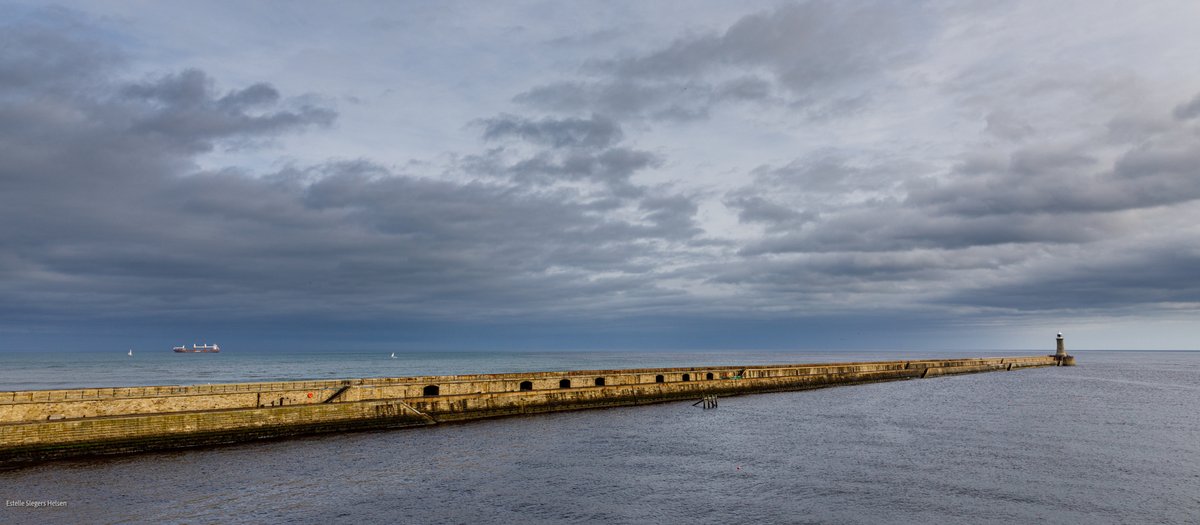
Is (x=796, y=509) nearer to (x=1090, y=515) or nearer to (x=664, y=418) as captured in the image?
(x=1090, y=515)

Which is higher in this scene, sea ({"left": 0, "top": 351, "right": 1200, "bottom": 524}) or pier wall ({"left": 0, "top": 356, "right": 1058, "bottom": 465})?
pier wall ({"left": 0, "top": 356, "right": 1058, "bottom": 465})

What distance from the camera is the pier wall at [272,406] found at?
37125mm

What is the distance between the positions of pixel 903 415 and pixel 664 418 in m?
21.9

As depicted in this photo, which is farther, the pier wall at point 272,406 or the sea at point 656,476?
the pier wall at point 272,406

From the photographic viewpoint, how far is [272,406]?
4791 cm

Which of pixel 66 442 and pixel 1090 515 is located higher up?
pixel 66 442

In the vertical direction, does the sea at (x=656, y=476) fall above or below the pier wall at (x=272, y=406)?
below

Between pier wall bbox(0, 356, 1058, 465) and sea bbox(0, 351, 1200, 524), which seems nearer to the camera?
sea bbox(0, 351, 1200, 524)

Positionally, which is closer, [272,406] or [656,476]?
[656,476]

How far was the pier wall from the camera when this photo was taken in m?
37.1

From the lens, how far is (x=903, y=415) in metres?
60.3

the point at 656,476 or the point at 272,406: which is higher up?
the point at 272,406

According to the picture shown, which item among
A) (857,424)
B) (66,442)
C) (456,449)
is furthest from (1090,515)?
(66,442)

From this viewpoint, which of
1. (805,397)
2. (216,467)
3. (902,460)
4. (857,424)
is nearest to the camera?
(216,467)
